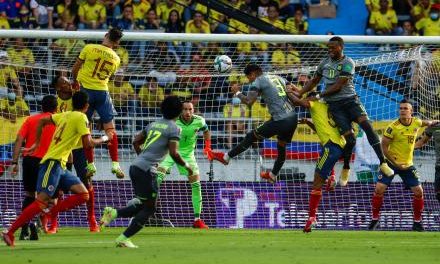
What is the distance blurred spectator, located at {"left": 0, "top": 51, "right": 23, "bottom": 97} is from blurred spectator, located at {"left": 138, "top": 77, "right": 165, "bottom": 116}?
2503mm

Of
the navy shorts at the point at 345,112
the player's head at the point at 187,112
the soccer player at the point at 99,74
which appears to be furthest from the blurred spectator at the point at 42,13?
the navy shorts at the point at 345,112

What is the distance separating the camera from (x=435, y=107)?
23766 millimetres

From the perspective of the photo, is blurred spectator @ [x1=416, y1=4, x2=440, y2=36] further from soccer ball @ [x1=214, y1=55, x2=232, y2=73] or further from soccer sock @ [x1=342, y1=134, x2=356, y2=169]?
soccer sock @ [x1=342, y1=134, x2=356, y2=169]

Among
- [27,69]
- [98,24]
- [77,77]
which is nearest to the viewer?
[77,77]

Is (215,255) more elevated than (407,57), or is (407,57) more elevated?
(407,57)

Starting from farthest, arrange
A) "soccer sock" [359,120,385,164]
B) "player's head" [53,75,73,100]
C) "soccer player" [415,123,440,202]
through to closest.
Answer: "soccer player" [415,123,440,202] → "soccer sock" [359,120,385,164] → "player's head" [53,75,73,100]

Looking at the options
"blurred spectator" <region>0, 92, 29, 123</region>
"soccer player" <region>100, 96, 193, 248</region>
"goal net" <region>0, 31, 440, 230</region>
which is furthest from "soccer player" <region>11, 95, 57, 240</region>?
"goal net" <region>0, 31, 440, 230</region>

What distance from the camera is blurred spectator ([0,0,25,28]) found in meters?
29.0

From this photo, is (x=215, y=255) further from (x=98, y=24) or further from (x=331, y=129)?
(x=98, y=24)

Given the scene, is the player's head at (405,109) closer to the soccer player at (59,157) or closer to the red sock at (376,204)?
the red sock at (376,204)

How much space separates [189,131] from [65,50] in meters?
3.62

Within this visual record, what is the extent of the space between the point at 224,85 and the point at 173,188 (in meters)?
2.31

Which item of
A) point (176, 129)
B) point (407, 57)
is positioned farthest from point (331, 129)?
point (176, 129)

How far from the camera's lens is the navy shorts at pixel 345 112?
19.8 metres
